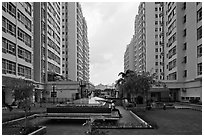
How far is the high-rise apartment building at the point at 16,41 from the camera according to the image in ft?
111

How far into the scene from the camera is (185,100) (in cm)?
4716

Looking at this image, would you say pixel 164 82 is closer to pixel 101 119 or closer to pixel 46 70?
A: pixel 46 70

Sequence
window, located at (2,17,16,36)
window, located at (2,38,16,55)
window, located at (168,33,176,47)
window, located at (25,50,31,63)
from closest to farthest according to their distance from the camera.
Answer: window, located at (2,38,16,55) < window, located at (2,17,16,36) < window, located at (25,50,31,63) < window, located at (168,33,176,47)

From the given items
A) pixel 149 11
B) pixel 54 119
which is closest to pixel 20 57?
pixel 54 119

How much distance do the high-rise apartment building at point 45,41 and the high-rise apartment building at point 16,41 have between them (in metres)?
5.82

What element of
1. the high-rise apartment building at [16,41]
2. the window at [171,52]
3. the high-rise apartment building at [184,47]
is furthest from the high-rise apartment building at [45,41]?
the window at [171,52]

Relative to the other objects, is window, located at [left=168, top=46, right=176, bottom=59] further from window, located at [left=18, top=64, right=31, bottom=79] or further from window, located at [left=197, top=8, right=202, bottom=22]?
window, located at [left=18, top=64, right=31, bottom=79]

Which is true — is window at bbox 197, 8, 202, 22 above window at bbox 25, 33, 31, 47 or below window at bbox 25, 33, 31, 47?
above

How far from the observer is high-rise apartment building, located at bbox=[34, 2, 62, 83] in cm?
5041

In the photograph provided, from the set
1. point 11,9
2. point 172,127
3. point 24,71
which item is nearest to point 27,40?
point 24,71

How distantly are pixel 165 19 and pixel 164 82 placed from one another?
17859mm

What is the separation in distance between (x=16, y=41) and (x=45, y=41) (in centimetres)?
1642

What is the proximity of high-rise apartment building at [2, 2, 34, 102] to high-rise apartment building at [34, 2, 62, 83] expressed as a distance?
5.82m

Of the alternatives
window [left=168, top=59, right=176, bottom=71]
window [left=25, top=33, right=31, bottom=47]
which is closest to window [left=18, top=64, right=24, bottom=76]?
window [left=25, top=33, right=31, bottom=47]
